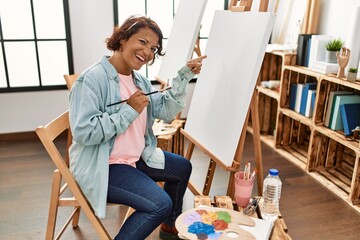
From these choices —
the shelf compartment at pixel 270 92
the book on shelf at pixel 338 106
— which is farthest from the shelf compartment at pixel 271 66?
the book on shelf at pixel 338 106

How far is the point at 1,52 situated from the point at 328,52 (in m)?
2.84

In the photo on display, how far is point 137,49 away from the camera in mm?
1471

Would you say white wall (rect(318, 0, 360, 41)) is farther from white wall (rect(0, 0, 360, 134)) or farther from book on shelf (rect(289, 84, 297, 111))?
white wall (rect(0, 0, 360, 134))

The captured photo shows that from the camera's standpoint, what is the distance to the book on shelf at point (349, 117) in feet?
7.88

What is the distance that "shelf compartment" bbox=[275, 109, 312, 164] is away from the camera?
10.2 ft

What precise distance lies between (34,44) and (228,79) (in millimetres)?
2298

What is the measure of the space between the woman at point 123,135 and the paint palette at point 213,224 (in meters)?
0.13

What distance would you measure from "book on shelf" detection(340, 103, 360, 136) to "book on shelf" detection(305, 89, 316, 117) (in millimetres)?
326

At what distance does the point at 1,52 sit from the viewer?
3100mm

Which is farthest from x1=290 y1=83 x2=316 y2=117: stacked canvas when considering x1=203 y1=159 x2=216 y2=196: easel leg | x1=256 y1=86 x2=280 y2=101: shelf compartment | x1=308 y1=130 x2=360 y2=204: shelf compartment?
x1=203 y1=159 x2=216 y2=196: easel leg

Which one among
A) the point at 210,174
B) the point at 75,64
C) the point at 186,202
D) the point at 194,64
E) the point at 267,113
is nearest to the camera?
the point at 194,64

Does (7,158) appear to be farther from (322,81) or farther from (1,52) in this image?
(322,81)

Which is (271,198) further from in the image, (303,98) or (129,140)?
(303,98)

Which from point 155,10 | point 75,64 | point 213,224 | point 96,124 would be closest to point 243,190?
point 213,224
